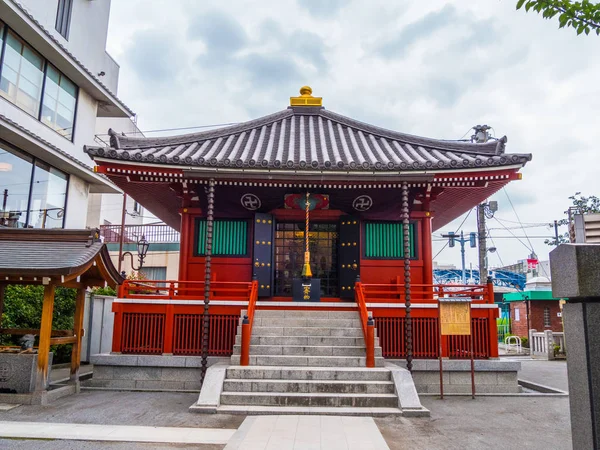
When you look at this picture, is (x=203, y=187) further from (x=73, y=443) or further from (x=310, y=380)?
(x=73, y=443)

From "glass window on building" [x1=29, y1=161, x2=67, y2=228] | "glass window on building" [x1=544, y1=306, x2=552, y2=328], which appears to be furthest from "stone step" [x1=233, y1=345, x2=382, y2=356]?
"glass window on building" [x1=544, y1=306, x2=552, y2=328]

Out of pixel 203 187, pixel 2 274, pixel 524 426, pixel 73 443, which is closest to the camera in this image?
pixel 73 443

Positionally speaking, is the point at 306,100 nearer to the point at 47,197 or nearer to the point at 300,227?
the point at 300,227

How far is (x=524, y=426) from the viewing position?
7727mm

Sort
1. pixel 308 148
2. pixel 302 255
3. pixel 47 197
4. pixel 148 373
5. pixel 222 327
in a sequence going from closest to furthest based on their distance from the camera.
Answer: pixel 148 373 → pixel 222 327 → pixel 308 148 → pixel 302 255 → pixel 47 197

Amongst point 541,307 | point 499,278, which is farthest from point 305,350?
point 499,278

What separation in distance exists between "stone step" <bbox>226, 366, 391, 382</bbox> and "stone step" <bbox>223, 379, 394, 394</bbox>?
22 cm

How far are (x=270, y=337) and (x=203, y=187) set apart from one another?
5.02m

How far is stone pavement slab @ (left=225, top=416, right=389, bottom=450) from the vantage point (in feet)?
20.6

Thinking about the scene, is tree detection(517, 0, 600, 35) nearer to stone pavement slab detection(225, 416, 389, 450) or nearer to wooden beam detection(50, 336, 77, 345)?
stone pavement slab detection(225, 416, 389, 450)

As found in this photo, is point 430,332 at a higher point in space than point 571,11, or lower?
lower

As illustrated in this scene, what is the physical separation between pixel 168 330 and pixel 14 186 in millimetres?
8892

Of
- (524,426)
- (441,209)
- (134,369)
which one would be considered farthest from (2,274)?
(441,209)

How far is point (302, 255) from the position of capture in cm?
1416
